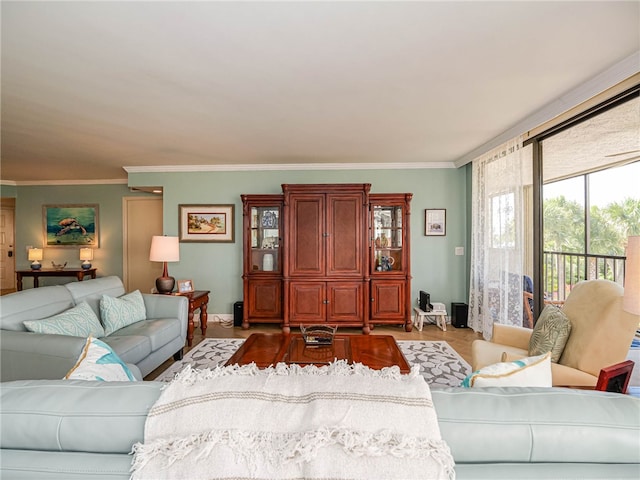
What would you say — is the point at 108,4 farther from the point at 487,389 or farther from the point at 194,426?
the point at 487,389

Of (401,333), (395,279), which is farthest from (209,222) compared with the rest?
(401,333)

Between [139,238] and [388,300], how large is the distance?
15.2ft

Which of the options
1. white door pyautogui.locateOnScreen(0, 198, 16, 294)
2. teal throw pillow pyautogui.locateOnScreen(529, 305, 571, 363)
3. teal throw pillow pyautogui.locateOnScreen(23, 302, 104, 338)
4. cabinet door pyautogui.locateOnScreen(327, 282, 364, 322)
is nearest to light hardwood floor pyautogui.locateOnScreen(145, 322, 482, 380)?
cabinet door pyautogui.locateOnScreen(327, 282, 364, 322)

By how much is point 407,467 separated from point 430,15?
1.85 meters

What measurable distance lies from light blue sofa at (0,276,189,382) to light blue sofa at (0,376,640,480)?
4.09ft

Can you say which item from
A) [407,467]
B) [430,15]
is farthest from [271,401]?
[430,15]

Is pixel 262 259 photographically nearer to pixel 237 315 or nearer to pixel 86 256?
pixel 237 315

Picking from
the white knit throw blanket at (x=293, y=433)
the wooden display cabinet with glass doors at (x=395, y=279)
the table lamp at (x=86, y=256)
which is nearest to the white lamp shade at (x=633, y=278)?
the white knit throw blanket at (x=293, y=433)

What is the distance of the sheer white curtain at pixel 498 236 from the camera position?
3.47 meters

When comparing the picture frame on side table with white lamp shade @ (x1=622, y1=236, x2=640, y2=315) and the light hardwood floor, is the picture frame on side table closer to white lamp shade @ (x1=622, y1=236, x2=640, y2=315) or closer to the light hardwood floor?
the light hardwood floor

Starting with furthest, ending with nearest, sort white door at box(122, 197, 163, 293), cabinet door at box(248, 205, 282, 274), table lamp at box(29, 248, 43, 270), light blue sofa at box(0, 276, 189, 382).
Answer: white door at box(122, 197, 163, 293) < table lamp at box(29, 248, 43, 270) < cabinet door at box(248, 205, 282, 274) < light blue sofa at box(0, 276, 189, 382)

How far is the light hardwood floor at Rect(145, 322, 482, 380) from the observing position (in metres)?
3.85

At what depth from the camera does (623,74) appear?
1996mm

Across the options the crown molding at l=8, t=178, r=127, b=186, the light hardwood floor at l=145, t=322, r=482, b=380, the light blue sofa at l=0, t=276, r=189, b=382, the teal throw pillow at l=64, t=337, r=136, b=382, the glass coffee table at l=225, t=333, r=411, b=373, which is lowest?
the light hardwood floor at l=145, t=322, r=482, b=380
